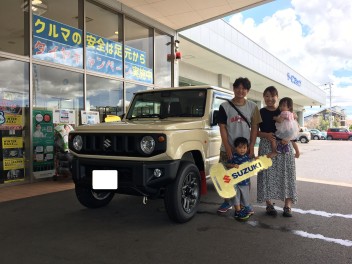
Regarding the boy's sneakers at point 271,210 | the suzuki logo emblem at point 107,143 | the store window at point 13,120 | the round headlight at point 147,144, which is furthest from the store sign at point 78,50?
the boy's sneakers at point 271,210

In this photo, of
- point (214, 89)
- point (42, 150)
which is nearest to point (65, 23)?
point (42, 150)

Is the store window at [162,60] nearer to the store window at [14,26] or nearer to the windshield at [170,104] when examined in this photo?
the store window at [14,26]

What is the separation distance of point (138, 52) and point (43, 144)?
478 centimetres

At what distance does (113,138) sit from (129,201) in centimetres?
171

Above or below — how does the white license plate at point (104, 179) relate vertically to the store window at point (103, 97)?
below

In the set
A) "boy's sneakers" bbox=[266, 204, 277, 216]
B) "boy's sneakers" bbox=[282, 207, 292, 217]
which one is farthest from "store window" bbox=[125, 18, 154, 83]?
"boy's sneakers" bbox=[282, 207, 292, 217]

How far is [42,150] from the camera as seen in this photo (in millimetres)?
7219

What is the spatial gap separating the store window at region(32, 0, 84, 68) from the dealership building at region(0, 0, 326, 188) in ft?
0.08

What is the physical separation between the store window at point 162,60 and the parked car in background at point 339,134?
99.8ft

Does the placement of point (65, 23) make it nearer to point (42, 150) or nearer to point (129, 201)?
point (42, 150)

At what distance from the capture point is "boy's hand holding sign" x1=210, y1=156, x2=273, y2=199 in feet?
13.4

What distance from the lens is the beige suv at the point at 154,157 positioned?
3.64 m

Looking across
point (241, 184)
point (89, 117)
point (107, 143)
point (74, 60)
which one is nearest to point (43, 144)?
point (89, 117)

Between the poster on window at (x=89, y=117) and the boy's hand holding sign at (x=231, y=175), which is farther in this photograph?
the poster on window at (x=89, y=117)
